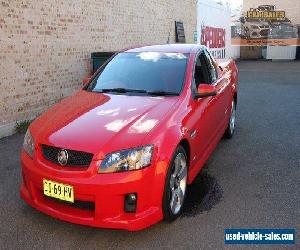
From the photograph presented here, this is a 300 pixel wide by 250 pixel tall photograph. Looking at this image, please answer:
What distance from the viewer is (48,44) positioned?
815cm

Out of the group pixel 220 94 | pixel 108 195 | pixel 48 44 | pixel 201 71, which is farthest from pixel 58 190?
pixel 48 44

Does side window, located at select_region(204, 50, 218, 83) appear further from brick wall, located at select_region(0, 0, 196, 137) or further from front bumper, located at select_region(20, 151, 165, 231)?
brick wall, located at select_region(0, 0, 196, 137)

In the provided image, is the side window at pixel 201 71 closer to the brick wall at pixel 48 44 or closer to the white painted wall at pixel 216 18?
the brick wall at pixel 48 44

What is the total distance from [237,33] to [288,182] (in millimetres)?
22940

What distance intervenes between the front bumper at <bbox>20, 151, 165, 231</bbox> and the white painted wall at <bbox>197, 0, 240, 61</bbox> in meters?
16.1

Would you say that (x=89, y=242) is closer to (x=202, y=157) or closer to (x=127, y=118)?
(x=127, y=118)

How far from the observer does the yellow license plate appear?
3.36m

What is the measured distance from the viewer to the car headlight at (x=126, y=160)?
11.0 ft

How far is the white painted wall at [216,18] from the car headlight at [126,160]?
1607 centimetres

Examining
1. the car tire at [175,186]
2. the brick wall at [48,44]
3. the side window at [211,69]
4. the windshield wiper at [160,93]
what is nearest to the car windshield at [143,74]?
the windshield wiper at [160,93]

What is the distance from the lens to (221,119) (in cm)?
572

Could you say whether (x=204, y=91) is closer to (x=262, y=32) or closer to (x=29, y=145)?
(x=29, y=145)

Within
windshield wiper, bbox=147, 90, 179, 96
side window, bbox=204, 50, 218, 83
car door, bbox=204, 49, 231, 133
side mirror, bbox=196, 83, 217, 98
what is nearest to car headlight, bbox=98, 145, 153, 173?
windshield wiper, bbox=147, 90, 179, 96

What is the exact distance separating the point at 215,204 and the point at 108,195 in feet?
4.94
